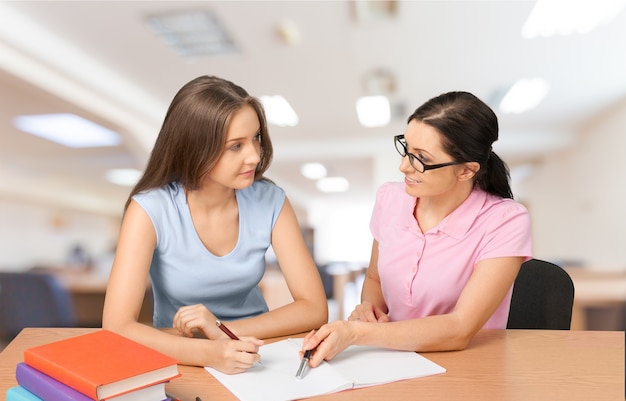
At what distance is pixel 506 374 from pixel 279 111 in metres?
5.74

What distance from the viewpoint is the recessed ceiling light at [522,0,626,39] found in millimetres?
3777

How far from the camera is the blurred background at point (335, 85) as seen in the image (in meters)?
3.91

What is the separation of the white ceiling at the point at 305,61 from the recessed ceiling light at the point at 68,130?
0.22m

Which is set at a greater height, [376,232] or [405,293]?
[376,232]

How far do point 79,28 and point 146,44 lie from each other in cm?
54

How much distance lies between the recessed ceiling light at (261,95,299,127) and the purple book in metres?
4.87


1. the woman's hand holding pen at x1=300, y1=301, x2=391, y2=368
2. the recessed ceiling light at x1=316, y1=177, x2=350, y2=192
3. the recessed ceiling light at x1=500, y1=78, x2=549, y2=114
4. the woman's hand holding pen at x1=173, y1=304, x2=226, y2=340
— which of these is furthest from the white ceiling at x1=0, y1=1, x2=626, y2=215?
the recessed ceiling light at x1=316, y1=177, x2=350, y2=192

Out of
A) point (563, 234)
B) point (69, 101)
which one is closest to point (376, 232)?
point (69, 101)

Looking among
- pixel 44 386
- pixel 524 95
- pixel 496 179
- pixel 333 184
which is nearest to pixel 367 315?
pixel 496 179

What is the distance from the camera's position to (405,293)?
1.51m

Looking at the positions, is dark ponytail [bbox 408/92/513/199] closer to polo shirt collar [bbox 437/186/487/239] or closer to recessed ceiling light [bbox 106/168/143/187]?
polo shirt collar [bbox 437/186/487/239]

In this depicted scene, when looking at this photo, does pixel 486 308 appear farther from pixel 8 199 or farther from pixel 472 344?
pixel 8 199

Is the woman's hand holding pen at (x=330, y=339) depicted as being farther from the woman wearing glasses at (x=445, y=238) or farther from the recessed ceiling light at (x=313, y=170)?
the recessed ceiling light at (x=313, y=170)

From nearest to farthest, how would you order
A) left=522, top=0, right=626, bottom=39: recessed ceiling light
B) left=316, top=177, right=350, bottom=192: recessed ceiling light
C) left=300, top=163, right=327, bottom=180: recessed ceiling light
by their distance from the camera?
1. left=522, top=0, right=626, bottom=39: recessed ceiling light
2. left=300, top=163, right=327, bottom=180: recessed ceiling light
3. left=316, top=177, right=350, bottom=192: recessed ceiling light
